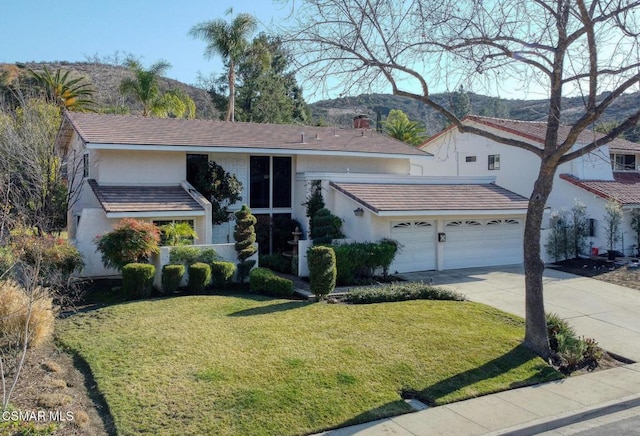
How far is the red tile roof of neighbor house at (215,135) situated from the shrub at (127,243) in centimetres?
461

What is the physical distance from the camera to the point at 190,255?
601 inches

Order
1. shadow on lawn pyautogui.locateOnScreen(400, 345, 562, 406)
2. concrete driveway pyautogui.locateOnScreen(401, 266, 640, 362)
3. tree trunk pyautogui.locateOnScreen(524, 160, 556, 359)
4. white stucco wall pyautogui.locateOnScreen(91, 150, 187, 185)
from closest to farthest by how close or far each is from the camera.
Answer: shadow on lawn pyautogui.locateOnScreen(400, 345, 562, 406), tree trunk pyautogui.locateOnScreen(524, 160, 556, 359), concrete driveway pyautogui.locateOnScreen(401, 266, 640, 362), white stucco wall pyautogui.locateOnScreen(91, 150, 187, 185)

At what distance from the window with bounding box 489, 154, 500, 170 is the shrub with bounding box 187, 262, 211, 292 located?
18.4m

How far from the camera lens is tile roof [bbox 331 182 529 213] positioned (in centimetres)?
1872

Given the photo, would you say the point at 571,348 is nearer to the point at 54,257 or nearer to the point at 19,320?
the point at 19,320

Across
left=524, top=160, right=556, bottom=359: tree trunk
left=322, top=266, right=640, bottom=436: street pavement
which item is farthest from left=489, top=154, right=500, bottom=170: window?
left=524, top=160, right=556, bottom=359: tree trunk

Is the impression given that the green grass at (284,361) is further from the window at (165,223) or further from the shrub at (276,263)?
the shrub at (276,263)

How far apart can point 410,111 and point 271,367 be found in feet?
276

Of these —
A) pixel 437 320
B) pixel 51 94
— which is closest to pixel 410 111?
pixel 51 94

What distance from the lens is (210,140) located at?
2025 centimetres

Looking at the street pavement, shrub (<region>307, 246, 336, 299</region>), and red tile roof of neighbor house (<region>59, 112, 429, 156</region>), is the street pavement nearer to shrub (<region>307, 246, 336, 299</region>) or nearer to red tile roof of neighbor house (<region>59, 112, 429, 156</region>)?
shrub (<region>307, 246, 336, 299</region>)

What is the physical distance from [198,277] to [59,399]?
24.2 feet

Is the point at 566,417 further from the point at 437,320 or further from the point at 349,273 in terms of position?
the point at 349,273

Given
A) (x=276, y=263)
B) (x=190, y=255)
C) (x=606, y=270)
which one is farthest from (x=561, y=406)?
(x=606, y=270)
